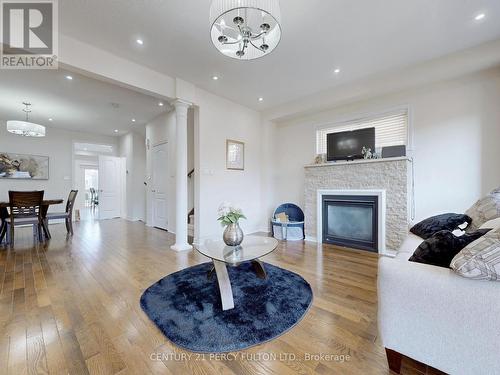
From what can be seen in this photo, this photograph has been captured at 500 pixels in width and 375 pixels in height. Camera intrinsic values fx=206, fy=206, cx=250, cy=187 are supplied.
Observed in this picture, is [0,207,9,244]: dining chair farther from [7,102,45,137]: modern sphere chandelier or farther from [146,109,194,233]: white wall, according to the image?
[146,109,194,233]: white wall

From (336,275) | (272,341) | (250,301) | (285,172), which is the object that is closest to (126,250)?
(250,301)

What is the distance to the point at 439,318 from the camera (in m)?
1.00

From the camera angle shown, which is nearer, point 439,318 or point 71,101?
point 439,318

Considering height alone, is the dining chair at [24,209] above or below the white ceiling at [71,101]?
below

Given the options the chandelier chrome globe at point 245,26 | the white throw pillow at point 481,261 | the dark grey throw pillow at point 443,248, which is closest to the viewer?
the white throw pillow at point 481,261

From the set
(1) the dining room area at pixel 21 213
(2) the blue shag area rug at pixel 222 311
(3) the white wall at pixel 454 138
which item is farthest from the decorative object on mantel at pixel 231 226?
(1) the dining room area at pixel 21 213

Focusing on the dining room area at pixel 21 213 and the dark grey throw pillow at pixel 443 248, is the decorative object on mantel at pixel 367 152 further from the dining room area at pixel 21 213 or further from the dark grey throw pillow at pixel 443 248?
the dining room area at pixel 21 213

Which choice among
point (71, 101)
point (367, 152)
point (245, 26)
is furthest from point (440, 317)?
point (71, 101)

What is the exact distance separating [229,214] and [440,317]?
165cm

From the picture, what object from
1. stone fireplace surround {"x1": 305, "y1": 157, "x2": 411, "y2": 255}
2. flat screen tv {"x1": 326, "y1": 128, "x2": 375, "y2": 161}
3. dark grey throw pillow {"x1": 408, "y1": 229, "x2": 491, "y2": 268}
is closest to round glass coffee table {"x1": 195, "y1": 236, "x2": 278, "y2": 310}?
dark grey throw pillow {"x1": 408, "y1": 229, "x2": 491, "y2": 268}

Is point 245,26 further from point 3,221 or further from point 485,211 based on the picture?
point 3,221

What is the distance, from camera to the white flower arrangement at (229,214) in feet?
7.02

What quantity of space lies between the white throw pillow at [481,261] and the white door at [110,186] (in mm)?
8255

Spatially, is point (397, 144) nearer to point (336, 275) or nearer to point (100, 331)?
point (336, 275)
